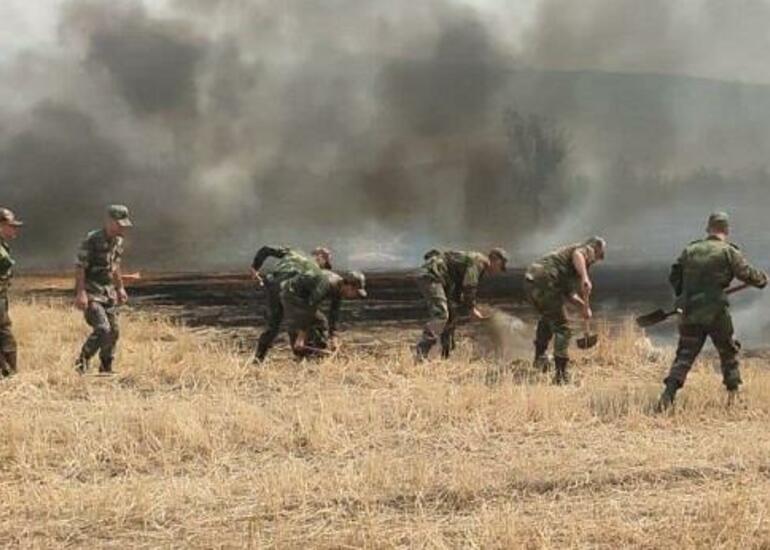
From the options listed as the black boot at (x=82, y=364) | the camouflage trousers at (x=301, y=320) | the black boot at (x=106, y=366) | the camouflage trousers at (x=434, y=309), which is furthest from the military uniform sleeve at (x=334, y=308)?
the black boot at (x=82, y=364)

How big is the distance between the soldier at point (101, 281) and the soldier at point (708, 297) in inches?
241

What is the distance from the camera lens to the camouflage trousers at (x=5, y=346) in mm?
10594

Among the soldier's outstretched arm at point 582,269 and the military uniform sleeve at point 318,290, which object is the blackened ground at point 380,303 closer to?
the military uniform sleeve at point 318,290

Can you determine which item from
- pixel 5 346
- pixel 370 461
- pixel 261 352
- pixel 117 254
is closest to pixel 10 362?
pixel 5 346

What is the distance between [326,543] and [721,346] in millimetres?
5651

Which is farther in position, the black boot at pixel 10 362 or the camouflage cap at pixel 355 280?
the camouflage cap at pixel 355 280

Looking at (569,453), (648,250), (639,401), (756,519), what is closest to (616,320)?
(639,401)

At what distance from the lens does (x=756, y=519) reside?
5.25m

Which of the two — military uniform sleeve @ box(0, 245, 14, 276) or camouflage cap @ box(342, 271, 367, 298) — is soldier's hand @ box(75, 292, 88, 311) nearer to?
military uniform sleeve @ box(0, 245, 14, 276)

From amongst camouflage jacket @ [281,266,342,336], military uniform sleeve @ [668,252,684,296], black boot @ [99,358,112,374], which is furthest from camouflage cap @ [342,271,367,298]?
military uniform sleeve @ [668,252,684,296]

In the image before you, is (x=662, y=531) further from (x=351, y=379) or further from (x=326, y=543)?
(x=351, y=379)

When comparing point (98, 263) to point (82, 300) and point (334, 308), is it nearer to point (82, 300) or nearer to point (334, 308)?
point (82, 300)

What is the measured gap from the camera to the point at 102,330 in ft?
35.4

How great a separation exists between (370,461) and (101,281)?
18.0 feet
